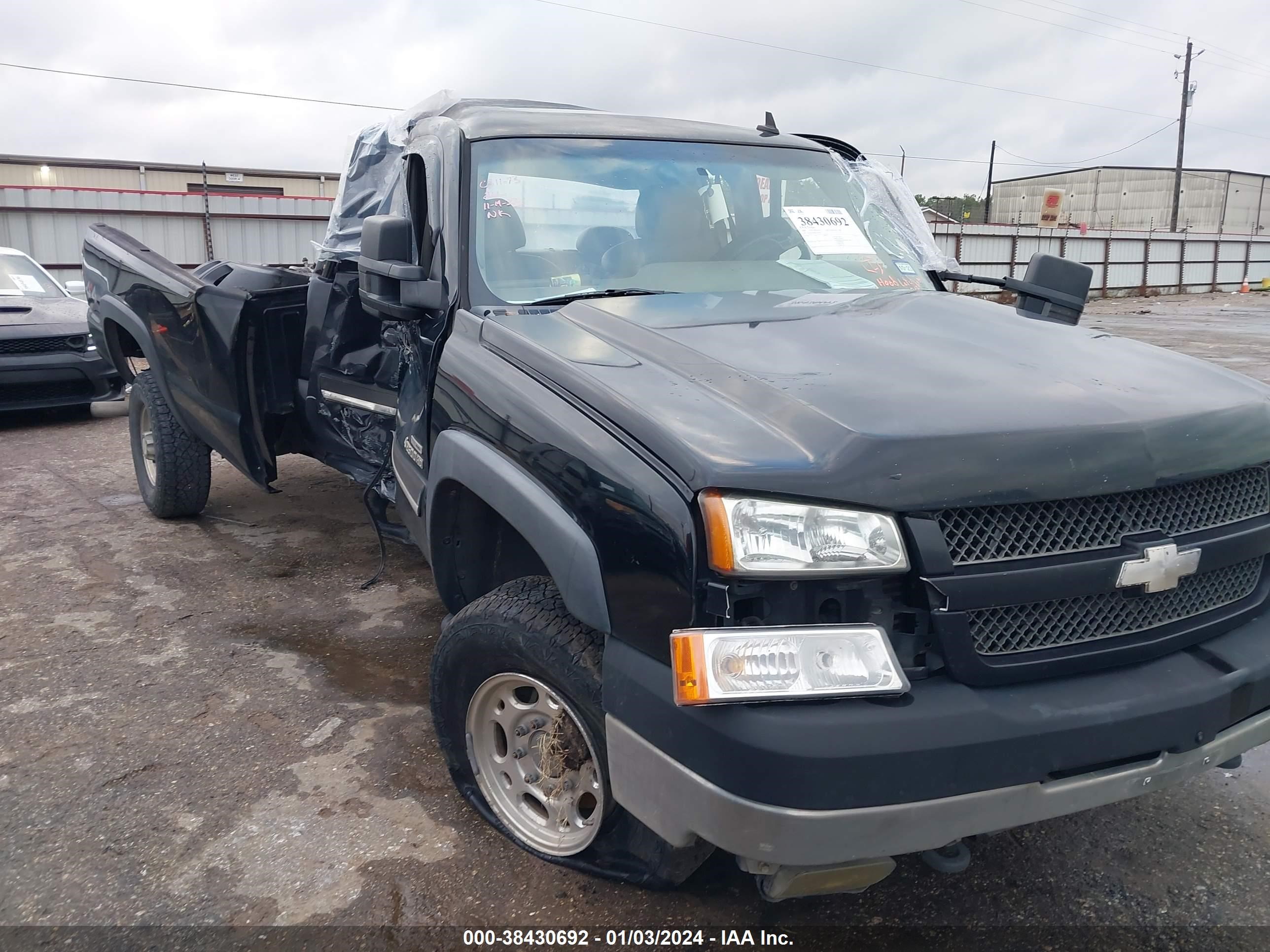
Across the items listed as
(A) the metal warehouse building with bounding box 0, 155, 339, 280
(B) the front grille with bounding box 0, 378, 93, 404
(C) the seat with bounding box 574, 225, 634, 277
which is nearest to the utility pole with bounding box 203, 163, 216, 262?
(A) the metal warehouse building with bounding box 0, 155, 339, 280

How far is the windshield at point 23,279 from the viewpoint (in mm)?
9125

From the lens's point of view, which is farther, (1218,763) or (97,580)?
(97,580)

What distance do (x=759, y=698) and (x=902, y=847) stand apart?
387 millimetres

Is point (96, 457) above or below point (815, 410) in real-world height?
below

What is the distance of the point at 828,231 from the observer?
11.5 feet

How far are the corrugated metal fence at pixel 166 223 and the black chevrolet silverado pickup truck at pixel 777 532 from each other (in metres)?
14.1

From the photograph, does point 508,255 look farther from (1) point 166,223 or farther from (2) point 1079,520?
(1) point 166,223

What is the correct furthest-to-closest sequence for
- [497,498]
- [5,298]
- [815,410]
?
[5,298] < [497,498] < [815,410]

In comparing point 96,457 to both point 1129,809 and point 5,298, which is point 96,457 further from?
point 1129,809

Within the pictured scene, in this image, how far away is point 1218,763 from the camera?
82.7 inches

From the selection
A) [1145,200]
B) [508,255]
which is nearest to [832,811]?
[508,255]

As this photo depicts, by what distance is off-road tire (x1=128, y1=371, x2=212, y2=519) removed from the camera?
518cm

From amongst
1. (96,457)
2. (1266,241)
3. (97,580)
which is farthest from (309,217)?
(1266,241)

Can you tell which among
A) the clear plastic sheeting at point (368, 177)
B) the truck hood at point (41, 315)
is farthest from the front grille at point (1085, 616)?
the truck hood at point (41, 315)
